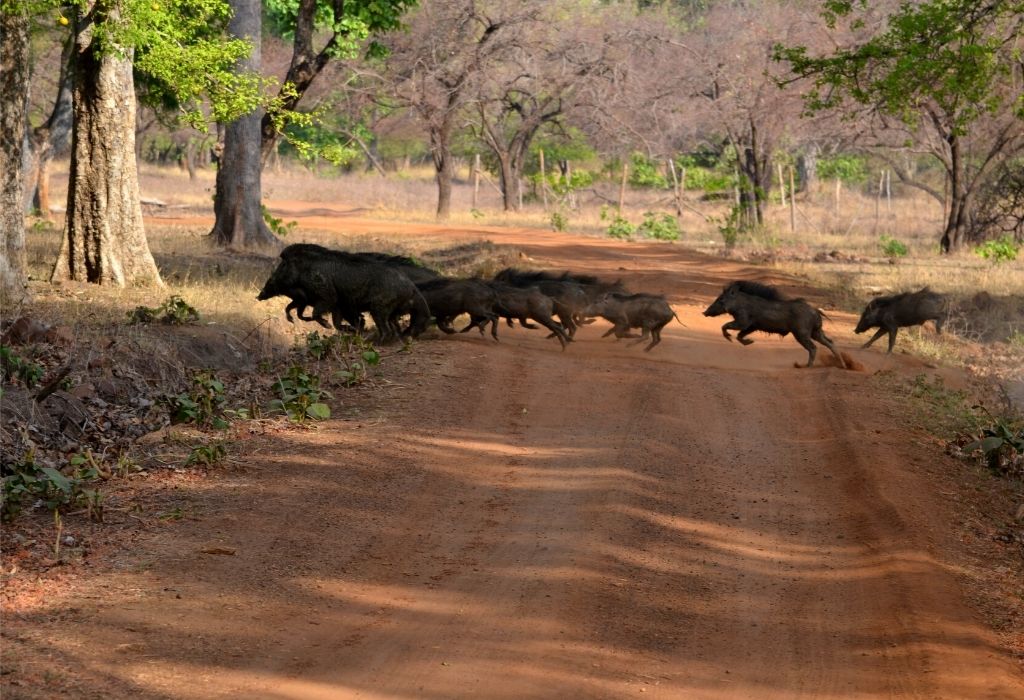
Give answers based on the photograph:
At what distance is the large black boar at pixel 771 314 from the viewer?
15.5 metres

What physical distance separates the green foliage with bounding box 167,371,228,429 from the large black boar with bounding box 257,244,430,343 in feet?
10.1

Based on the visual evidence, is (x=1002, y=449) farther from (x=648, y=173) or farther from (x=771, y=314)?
(x=648, y=173)

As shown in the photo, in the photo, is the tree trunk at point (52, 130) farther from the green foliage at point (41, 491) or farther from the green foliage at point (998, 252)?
the green foliage at point (998, 252)

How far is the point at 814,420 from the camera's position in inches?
483

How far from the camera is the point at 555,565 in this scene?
296 inches

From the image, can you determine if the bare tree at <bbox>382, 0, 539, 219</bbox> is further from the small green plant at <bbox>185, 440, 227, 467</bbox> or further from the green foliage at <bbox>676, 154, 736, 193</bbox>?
the small green plant at <bbox>185, 440, 227, 467</bbox>

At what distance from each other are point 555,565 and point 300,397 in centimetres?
422

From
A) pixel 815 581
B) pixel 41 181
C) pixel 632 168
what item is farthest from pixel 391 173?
pixel 815 581

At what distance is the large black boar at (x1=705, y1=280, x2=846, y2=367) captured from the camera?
50.8 ft

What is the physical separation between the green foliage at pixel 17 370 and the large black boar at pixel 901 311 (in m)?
10.6

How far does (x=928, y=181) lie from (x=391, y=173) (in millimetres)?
30425

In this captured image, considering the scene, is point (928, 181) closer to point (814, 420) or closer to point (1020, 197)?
point (1020, 197)

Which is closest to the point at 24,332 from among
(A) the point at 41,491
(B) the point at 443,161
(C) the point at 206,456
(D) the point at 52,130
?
(C) the point at 206,456

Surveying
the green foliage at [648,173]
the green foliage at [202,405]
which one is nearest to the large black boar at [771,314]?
the green foliage at [202,405]
